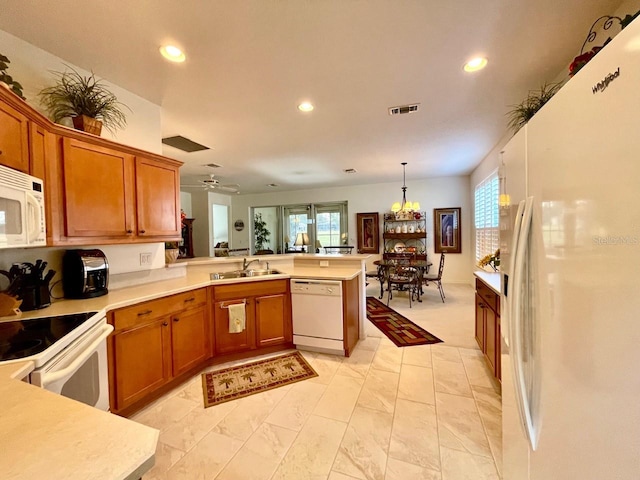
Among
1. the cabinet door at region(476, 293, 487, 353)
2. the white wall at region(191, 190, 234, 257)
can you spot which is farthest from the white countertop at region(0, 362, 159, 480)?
the white wall at region(191, 190, 234, 257)

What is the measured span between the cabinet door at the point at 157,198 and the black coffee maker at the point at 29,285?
70cm

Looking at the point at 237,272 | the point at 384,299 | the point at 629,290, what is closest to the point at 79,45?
the point at 237,272

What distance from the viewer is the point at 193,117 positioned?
304 cm

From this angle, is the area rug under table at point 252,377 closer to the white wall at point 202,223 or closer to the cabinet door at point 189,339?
the cabinet door at point 189,339

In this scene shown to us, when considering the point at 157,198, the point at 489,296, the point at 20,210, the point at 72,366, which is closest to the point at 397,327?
the point at 489,296

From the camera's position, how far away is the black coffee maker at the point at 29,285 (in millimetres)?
1659

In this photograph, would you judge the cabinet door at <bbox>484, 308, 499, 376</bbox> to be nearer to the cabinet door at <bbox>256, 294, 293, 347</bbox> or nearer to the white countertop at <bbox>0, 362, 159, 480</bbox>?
the cabinet door at <bbox>256, 294, 293, 347</bbox>

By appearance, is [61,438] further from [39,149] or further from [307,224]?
[307,224]

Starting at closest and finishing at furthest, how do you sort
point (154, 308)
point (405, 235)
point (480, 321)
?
point (154, 308), point (480, 321), point (405, 235)

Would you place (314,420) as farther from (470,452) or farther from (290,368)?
(470,452)

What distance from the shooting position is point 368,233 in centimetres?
741

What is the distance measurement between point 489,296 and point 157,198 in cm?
317

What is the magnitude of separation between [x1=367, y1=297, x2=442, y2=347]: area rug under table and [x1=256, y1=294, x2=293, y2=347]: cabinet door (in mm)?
1389

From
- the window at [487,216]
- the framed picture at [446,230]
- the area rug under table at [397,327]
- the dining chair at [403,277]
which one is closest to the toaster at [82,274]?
the area rug under table at [397,327]
